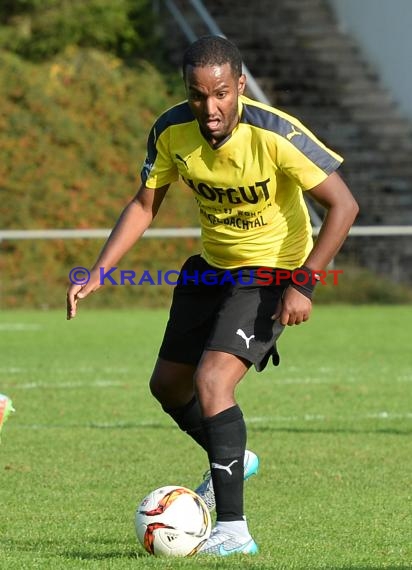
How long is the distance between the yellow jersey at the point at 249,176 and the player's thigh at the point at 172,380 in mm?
519

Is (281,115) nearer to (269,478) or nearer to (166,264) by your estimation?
(269,478)

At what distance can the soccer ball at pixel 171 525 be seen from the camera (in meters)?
5.02

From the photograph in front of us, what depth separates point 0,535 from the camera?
5.45 meters

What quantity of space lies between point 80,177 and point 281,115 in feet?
56.2

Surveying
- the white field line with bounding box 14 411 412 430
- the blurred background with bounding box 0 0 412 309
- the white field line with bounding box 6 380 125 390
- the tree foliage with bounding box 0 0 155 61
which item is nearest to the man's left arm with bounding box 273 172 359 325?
the white field line with bounding box 14 411 412 430

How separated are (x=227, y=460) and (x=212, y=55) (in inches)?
66.9

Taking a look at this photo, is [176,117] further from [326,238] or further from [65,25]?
[65,25]

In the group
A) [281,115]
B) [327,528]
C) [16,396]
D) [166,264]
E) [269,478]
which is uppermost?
[281,115]

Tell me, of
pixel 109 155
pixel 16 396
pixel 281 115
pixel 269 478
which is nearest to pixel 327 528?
pixel 269 478

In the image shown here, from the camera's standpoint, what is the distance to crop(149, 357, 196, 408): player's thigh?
579 cm

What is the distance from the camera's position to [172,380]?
19.1 feet

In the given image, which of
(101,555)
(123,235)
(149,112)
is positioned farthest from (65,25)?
(101,555)

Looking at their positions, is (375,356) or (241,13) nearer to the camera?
(375,356)

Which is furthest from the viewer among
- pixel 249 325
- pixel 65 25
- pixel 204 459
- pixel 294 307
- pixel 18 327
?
pixel 65 25
